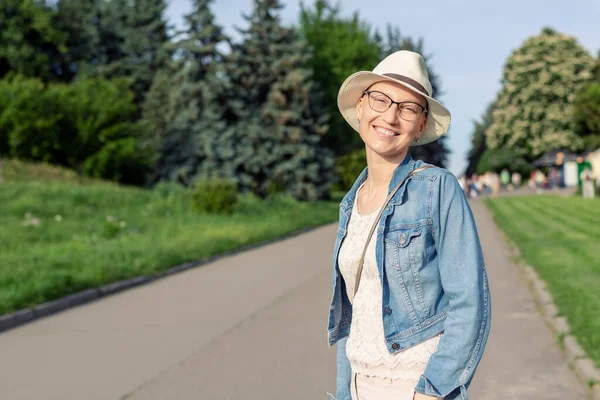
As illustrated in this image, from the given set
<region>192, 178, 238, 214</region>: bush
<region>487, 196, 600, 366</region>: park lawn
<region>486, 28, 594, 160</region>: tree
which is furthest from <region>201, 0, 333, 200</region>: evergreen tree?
<region>486, 28, 594, 160</region>: tree

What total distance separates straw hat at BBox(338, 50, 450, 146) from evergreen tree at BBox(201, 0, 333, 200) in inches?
1391

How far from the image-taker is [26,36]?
54438 millimetres

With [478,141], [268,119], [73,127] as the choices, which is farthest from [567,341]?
[478,141]

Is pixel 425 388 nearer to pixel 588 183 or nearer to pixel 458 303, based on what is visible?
pixel 458 303

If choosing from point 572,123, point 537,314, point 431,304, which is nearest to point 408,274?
point 431,304

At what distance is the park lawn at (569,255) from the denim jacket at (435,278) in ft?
16.3

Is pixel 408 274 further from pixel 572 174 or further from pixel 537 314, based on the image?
pixel 572 174

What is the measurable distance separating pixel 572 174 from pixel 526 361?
2609 inches

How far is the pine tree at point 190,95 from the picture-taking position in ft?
125

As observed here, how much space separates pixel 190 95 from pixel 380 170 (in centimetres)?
3717

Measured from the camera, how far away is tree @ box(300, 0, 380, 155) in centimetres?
5569

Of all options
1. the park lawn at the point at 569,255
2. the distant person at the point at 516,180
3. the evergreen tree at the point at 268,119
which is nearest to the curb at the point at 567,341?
the park lawn at the point at 569,255

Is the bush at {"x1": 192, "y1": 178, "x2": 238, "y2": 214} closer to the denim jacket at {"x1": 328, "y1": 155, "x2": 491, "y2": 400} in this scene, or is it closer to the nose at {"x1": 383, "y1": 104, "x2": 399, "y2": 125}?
the nose at {"x1": 383, "y1": 104, "x2": 399, "y2": 125}

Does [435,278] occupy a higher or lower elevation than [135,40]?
lower
